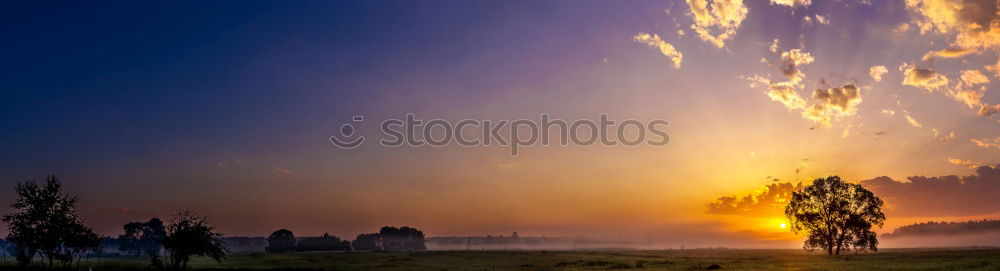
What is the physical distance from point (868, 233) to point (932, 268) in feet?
179

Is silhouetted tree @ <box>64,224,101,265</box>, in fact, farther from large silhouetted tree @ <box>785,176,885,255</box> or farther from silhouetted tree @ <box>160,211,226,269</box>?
large silhouetted tree @ <box>785,176,885,255</box>

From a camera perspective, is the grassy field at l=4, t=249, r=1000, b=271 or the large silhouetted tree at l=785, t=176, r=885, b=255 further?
the large silhouetted tree at l=785, t=176, r=885, b=255

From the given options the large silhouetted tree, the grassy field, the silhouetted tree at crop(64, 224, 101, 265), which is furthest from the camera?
the large silhouetted tree

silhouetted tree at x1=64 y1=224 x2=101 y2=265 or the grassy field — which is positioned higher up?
silhouetted tree at x1=64 y1=224 x2=101 y2=265

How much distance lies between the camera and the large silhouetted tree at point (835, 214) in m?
110

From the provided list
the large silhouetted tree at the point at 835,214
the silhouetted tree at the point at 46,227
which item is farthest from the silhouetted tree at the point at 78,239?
the large silhouetted tree at the point at 835,214

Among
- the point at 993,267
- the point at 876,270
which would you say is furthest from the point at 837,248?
the point at 993,267

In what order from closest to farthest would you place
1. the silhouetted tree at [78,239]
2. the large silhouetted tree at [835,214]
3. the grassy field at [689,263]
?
the grassy field at [689,263] < the silhouetted tree at [78,239] < the large silhouetted tree at [835,214]

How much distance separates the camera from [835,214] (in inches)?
4459

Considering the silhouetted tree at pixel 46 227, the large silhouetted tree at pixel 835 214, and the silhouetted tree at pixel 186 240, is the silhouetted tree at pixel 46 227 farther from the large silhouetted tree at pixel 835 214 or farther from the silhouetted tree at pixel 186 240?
the large silhouetted tree at pixel 835 214

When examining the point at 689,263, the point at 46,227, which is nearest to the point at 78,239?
the point at 46,227

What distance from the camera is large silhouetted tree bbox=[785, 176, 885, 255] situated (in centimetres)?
11025

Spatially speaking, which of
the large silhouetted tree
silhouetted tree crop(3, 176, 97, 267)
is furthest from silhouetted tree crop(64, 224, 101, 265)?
the large silhouetted tree

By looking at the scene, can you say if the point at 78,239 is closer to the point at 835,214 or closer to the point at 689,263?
the point at 689,263
